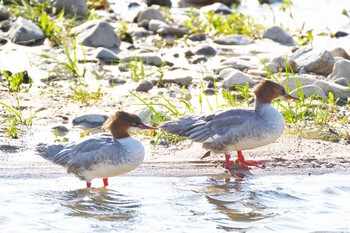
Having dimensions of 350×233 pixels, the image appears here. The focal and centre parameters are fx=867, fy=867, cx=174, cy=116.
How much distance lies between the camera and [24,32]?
11.9 metres

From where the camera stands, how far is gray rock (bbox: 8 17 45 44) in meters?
11.9

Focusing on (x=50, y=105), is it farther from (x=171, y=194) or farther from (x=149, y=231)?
(x=149, y=231)

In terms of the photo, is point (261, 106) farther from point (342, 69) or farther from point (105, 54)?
point (105, 54)

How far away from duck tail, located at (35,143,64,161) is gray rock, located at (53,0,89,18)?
5.66m

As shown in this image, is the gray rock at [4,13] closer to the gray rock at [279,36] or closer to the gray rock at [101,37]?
the gray rock at [101,37]

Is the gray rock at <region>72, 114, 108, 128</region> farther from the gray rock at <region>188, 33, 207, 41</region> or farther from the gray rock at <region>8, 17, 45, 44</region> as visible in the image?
the gray rock at <region>188, 33, 207, 41</region>

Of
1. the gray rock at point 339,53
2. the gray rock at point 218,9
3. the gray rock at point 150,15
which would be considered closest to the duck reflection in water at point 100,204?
the gray rock at point 339,53

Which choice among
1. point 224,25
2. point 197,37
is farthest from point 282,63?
point 224,25

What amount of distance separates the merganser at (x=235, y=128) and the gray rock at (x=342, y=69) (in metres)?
2.39

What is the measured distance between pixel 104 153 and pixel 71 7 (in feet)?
20.1

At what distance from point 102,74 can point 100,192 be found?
3.53 metres

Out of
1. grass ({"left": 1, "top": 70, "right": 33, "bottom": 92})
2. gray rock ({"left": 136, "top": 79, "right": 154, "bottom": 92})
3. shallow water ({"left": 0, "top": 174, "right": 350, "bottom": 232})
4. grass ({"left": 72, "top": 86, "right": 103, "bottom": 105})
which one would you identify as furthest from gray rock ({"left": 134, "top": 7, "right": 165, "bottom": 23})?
shallow water ({"left": 0, "top": 174, "right": 350, "bottom": 232})

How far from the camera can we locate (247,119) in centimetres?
806

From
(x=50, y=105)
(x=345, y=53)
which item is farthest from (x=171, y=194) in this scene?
(x=345, y=53)
